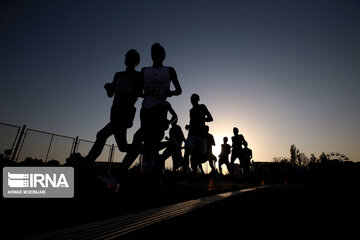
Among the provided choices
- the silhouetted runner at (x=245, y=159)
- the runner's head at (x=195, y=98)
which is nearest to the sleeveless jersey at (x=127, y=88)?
the runner's head at (x=195, y=98)

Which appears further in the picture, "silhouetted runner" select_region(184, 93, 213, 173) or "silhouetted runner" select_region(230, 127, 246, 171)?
"silhouetted runner" select_region(230, 127, 246, 171)

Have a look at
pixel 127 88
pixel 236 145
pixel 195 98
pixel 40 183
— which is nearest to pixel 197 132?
pixel 195 98

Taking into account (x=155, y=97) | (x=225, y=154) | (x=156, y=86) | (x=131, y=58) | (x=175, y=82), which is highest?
(x=131, y=58)

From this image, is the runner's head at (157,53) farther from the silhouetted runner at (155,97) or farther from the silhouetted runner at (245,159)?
the silhouetted runner at (245,159)

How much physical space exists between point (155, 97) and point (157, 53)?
2.82 feet

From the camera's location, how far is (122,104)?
3123mm

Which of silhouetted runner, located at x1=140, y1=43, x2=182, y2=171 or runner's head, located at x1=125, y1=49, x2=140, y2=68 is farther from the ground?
runner's head, located at x1=125, y1=49, x2=140, y2=68

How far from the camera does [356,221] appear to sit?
118cm

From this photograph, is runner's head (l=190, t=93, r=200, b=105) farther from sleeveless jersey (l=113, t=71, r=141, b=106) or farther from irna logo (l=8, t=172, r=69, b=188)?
irna logo (l=8, t=172, r=69, b=188)

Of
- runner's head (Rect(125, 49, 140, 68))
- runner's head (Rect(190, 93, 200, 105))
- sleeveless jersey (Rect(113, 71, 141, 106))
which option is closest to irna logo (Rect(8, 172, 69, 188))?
sleeveless jersey (Rect(113, 71, 141, 106))

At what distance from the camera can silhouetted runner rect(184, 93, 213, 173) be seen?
5516 mm

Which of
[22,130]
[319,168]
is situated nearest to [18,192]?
[22,130]

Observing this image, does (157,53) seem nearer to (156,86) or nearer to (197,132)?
(156,86)

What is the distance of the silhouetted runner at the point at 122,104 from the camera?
3.00m
